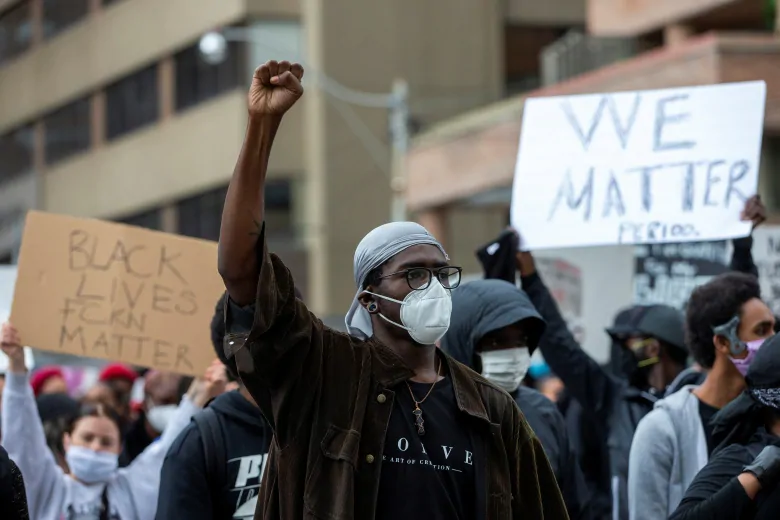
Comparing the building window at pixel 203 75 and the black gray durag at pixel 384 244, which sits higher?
the building window at pixel 203 75

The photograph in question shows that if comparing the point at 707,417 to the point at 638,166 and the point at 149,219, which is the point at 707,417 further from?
the point at 149,219

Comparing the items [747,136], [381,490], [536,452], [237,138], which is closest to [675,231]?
[747,136]

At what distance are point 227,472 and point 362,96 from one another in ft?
84.0

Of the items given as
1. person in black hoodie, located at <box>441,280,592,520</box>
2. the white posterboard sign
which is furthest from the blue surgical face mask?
the white posterboard sign

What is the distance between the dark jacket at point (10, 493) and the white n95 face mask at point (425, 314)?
1.10m

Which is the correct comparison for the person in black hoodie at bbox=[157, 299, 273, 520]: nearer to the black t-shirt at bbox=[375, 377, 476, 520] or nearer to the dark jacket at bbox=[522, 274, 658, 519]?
the black t-shirt at bbox=[375, 377, 476, 520]

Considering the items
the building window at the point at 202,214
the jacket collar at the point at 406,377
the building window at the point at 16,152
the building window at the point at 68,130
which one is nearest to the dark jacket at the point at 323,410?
the jacket collar at the point at 406,377

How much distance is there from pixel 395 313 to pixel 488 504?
532mm

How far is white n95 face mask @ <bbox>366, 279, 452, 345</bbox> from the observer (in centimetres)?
385

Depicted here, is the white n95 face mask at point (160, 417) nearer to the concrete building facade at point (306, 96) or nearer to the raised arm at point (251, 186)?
the raised arm at point (251, 186)

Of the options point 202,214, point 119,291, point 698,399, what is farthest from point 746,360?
point 202,214

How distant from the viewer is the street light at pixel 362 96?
86.0 feet

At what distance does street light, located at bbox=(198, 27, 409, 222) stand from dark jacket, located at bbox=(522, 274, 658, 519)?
18744 millimetres

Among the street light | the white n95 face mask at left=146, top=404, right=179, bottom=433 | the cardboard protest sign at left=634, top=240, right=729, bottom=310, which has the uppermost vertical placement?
the street light
